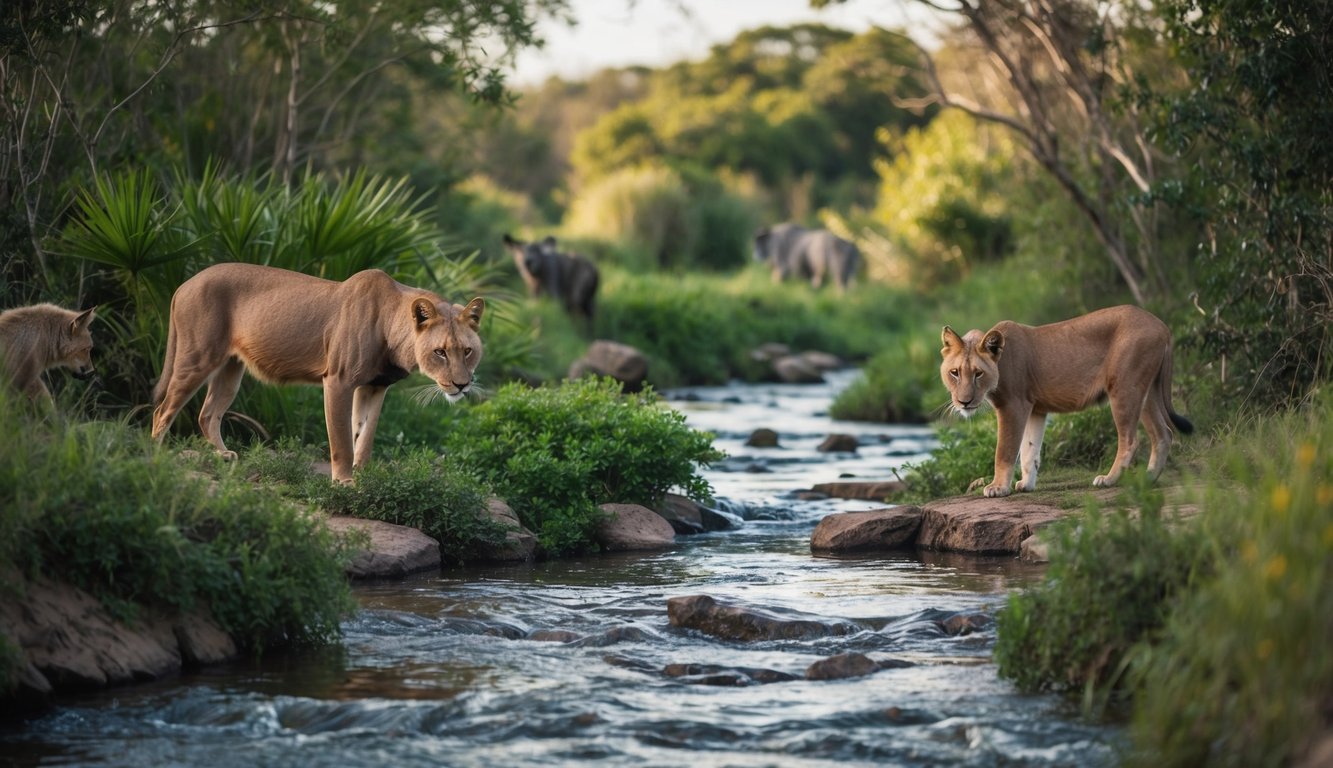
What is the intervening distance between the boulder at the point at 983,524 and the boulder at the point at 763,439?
7.31m

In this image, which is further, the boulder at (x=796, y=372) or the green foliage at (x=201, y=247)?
the boulder at (x=796, y=372)

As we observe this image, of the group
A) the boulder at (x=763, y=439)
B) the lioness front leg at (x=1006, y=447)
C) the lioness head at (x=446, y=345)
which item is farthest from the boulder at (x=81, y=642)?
the boulder at (x=763, y=439)

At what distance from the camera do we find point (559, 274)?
27188 mm

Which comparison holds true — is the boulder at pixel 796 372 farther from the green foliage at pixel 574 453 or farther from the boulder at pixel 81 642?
the boulder at pixel 81 642

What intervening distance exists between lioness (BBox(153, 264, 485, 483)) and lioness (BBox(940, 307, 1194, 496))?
3.57 meters

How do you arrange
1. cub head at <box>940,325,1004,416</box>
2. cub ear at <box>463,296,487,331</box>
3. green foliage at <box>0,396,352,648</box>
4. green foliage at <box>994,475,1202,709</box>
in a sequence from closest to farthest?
green foliage at <box>994,475,1202,709</box> < green foliage at <box>0,396,352,648</box> < cub ear at <box>463,296,487,331</box> < cub head at <box>940,325,1004,416</box>

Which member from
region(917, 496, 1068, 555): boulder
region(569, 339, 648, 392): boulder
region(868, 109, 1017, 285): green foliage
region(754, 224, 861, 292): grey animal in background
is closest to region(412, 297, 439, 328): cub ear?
region(917, 496, 1068, 555): boulder

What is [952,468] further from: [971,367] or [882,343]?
[882,343]

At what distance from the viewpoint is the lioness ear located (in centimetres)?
1037

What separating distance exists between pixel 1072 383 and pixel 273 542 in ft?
20.3

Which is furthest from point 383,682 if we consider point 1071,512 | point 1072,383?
point 1072,383

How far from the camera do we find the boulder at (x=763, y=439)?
19.1 meters

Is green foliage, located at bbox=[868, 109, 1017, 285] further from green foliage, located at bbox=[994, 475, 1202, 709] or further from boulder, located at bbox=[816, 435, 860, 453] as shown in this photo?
green foliage, located at bbox=[994, 475, 1202, 709]

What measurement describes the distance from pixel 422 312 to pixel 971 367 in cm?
392
